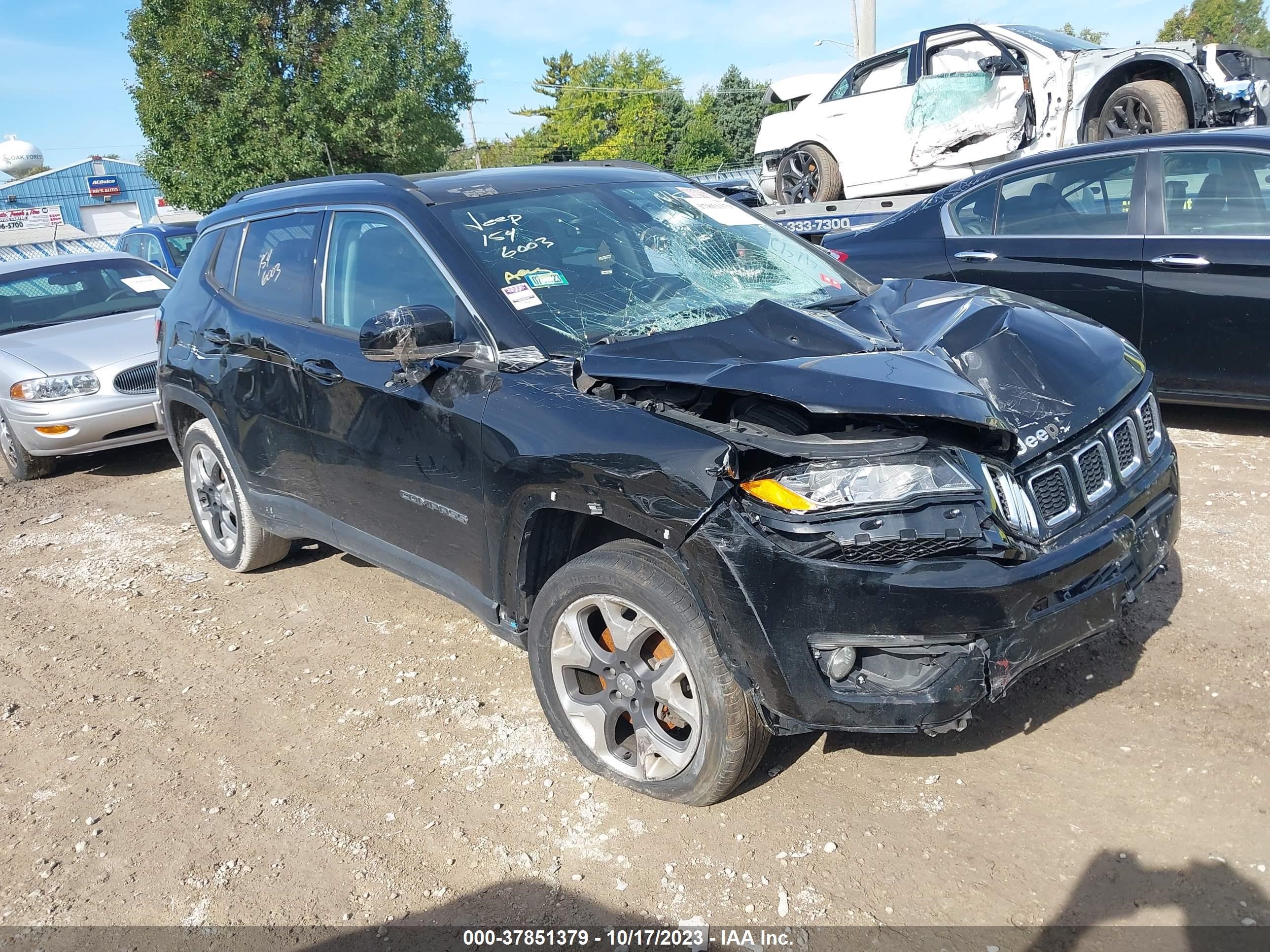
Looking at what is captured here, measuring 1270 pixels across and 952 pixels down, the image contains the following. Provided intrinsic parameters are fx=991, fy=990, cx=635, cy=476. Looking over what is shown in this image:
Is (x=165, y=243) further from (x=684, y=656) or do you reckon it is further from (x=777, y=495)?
(x=777, y=495)

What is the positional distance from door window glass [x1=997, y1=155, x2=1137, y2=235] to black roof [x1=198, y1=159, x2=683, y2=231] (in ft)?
8.60

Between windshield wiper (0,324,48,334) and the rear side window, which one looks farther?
windshield wiper (0,324,48,334)

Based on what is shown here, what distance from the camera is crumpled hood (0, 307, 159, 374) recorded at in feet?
24.5

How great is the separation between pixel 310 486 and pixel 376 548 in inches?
20.1

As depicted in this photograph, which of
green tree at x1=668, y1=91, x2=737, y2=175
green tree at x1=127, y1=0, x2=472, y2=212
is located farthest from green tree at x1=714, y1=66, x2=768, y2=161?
green tree at x1=127, y1=0, x2=472, y2=212

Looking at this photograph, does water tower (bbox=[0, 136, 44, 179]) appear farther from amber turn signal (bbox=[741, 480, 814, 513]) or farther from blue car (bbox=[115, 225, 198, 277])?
amber turn signal (bbox=[741, 480, 814, 513])

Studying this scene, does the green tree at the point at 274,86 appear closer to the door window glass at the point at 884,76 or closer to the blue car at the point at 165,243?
the blue car at the point at 165,243

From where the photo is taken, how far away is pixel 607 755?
10.2 ft

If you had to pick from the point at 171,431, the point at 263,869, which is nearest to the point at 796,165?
Answer: the point at 171,431

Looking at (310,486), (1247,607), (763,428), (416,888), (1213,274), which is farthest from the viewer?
(1213,274)

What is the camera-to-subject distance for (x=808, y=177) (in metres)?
10.0

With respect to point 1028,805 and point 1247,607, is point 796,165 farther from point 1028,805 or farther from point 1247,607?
point 1028,805

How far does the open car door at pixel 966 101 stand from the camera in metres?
8.39

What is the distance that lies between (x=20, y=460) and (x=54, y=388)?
2.76 feet
